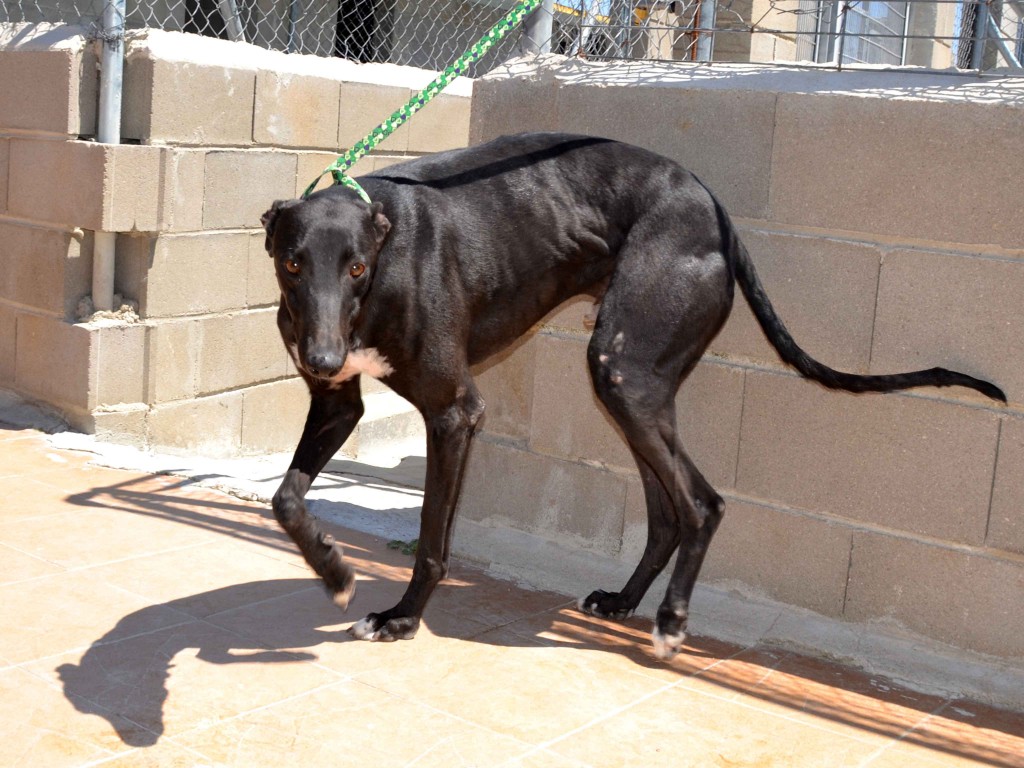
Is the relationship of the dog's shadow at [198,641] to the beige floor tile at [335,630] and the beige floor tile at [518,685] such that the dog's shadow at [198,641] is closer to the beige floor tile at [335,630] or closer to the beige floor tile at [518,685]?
the beige floor tile at [335,630]

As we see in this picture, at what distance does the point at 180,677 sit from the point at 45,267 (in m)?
3.13

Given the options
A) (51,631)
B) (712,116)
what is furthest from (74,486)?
(712,116)

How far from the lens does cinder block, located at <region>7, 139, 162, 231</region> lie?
537 centimetres

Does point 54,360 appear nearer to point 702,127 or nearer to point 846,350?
point 702,127

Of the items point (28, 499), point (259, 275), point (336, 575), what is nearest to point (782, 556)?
point (336, 575)

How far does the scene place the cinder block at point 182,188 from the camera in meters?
5.56

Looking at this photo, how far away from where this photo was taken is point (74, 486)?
490 cm

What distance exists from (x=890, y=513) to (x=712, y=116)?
1.48m

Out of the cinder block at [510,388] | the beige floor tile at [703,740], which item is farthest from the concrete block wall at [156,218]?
the beige floor tile at [703,740]

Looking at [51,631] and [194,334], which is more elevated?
[194,334]

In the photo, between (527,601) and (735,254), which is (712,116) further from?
(527,601)

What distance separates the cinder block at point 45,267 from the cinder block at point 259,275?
2.71 feet

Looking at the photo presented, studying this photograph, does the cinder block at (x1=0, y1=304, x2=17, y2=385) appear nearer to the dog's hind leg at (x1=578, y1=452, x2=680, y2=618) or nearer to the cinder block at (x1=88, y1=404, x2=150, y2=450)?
the cinder block at (x1=88, y1=404, x2=150, y2=450)

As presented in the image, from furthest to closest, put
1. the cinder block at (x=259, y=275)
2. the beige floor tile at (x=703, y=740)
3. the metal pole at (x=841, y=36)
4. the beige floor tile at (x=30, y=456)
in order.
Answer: the cinder block at (x=259, y=275) < the beige floor tile at (x=30, y=456) < the metal pole at (x=841, y=36) < the beige floor tile at (x=703, y=740)
